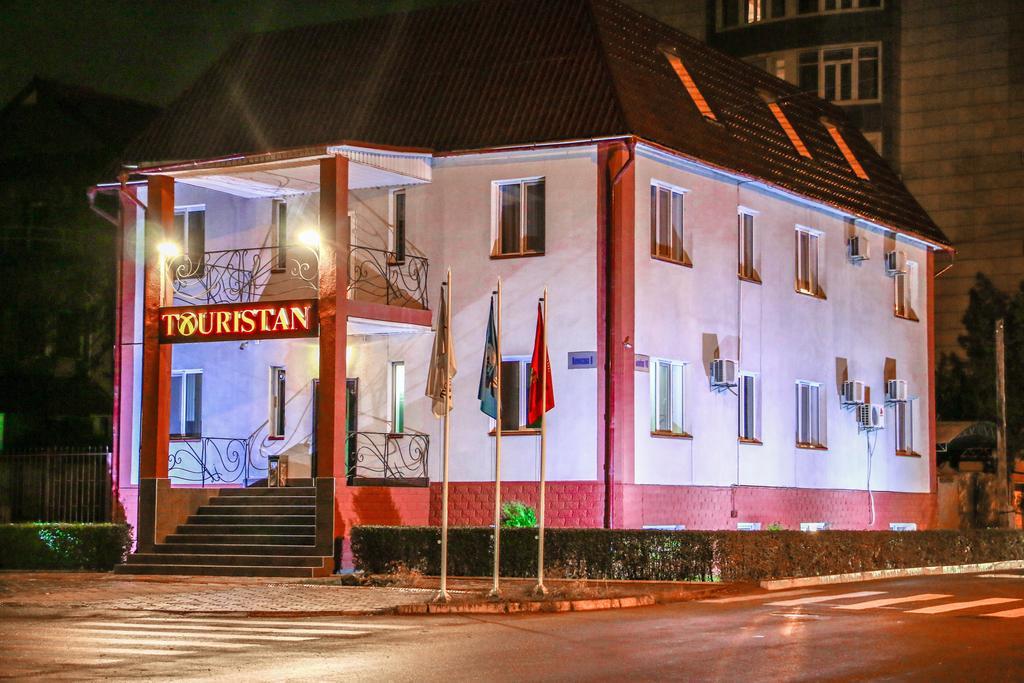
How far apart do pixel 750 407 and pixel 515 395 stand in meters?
5.85

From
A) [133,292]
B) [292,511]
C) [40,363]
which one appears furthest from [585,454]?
[40,363]

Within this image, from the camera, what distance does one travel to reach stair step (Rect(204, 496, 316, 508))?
28.1m

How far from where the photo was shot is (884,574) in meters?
27.2

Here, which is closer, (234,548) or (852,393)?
(234,548)

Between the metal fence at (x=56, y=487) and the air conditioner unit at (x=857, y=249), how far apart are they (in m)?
17.3

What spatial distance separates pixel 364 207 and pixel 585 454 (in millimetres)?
6856

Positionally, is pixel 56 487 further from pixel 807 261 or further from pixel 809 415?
pixel 807 261

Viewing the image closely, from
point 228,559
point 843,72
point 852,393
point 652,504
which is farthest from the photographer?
point 843,72

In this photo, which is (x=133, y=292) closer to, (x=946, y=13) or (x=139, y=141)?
(x=139, y=141)

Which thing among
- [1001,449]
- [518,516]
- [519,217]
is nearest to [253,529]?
[518,516]

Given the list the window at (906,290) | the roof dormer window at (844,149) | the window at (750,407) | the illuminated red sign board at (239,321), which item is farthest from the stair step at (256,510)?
the roof dormer window at (844,149)

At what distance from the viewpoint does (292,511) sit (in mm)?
27844

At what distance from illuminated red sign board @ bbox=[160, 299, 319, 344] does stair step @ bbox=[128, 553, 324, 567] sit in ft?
12.8

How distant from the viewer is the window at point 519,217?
1147 inches
